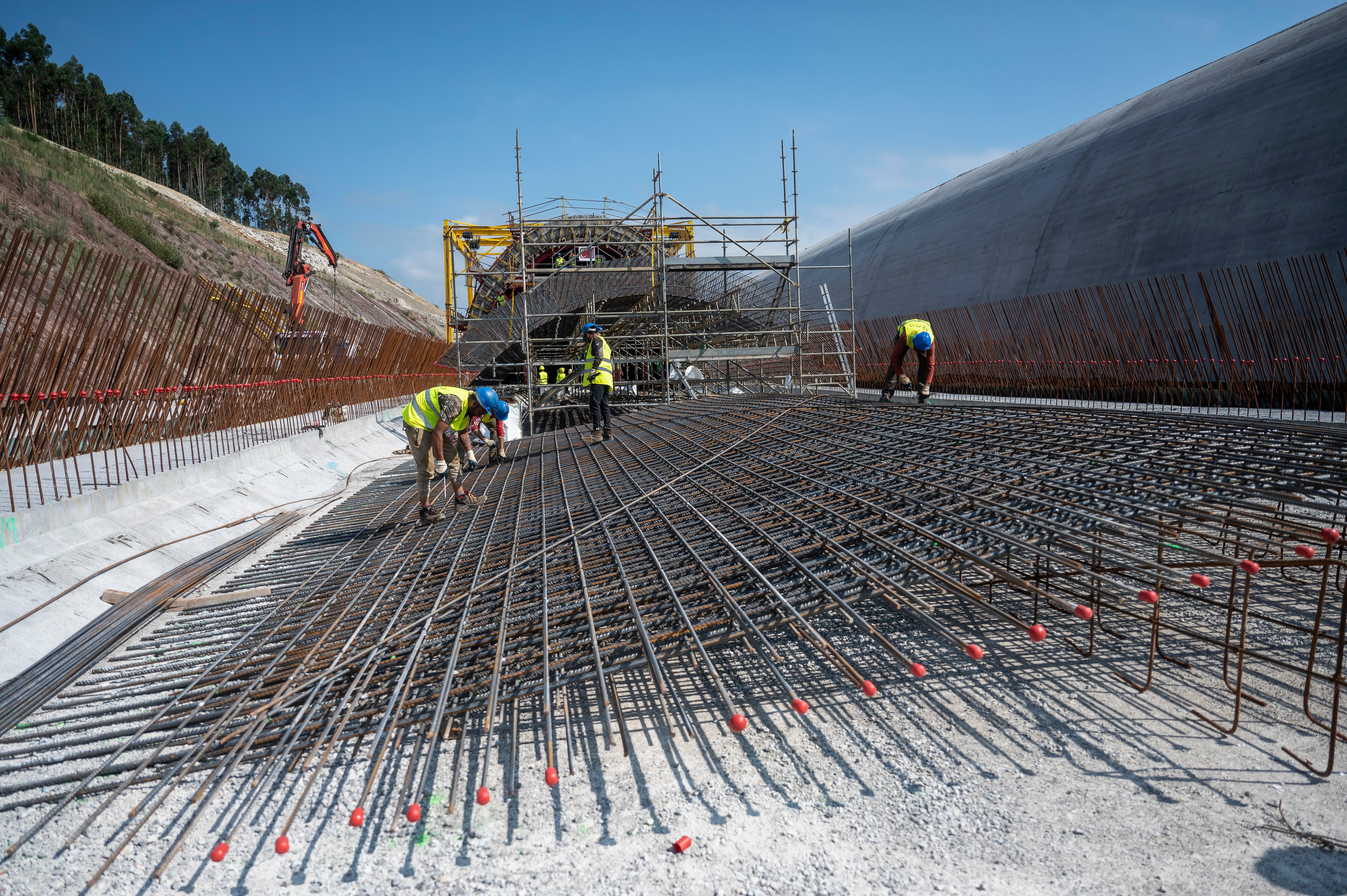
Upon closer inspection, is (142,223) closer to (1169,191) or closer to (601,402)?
(601,402)

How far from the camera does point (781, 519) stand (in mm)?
4984

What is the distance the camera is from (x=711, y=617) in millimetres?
3811

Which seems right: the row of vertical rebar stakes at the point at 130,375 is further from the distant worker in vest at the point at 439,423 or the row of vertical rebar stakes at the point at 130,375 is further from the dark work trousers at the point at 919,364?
the dark work trousers at the point at 919,364

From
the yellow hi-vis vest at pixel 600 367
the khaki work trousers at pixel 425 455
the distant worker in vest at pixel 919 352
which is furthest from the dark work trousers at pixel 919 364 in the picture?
the khaki work trousers at pixel 425 455

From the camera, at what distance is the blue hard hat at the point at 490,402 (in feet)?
22.3

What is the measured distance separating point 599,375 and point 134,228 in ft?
102

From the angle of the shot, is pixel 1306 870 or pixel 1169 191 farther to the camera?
pixel 1169 191

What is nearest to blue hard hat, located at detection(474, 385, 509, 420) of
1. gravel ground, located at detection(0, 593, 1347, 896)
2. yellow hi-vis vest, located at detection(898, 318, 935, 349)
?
gravel ground, located at detection(0, 593, 1347, 896)

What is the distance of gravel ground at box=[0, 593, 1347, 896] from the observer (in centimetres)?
246

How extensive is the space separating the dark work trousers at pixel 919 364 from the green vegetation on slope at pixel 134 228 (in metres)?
31.9

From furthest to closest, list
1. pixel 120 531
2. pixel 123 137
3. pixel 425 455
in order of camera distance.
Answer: pixel 123 137
pixel 425 455
pixel 120 531

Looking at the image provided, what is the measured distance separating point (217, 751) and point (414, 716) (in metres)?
0.82

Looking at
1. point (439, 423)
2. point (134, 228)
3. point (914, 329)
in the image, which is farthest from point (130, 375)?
point (134, 228)

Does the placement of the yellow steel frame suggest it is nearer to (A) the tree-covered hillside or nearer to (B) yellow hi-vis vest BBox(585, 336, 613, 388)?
(B) yellow hi-vis vest BBox(585, 336, 613, 388)
